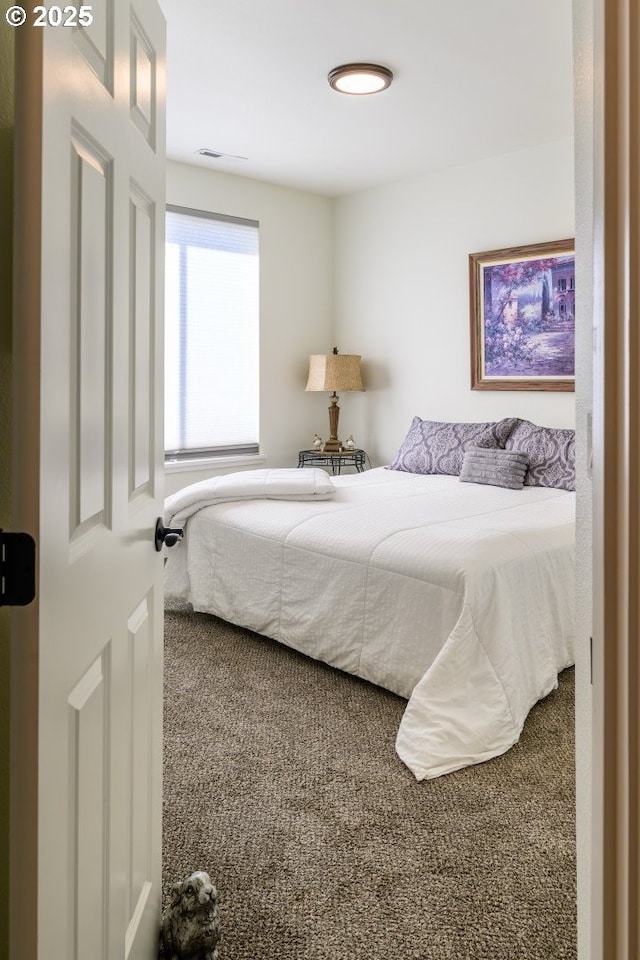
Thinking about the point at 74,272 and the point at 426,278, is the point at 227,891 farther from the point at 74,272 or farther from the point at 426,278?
the point at 426,278

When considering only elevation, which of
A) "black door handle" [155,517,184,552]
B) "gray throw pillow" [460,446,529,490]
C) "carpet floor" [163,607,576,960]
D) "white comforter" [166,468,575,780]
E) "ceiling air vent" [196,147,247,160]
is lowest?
"carpet floor" [163,607,576,960]

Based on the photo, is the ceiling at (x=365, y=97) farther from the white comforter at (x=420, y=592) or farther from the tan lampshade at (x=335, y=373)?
the white comforter at (x=420, y=592)

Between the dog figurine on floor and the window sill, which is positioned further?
the window sill

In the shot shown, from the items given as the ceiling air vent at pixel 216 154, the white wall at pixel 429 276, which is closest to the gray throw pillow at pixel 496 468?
the white wall at pixel 429 276

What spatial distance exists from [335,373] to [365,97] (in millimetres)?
2008

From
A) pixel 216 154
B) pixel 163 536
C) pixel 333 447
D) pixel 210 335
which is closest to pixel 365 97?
pixel 216 154

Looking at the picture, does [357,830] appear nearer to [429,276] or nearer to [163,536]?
[163,536]

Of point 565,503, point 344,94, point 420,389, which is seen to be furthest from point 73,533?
point 420,389

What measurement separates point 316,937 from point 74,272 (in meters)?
1.46

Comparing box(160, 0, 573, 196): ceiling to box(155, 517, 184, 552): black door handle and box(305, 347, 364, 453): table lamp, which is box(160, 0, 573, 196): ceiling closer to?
box(305, 347, 364, 453): table lamp

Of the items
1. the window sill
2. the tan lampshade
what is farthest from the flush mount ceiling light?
the window sill

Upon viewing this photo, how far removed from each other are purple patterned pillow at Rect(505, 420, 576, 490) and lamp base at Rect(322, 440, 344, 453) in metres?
1.56

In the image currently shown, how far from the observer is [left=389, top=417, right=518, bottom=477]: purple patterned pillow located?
4426 mm

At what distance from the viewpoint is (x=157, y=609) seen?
59.0 inches
